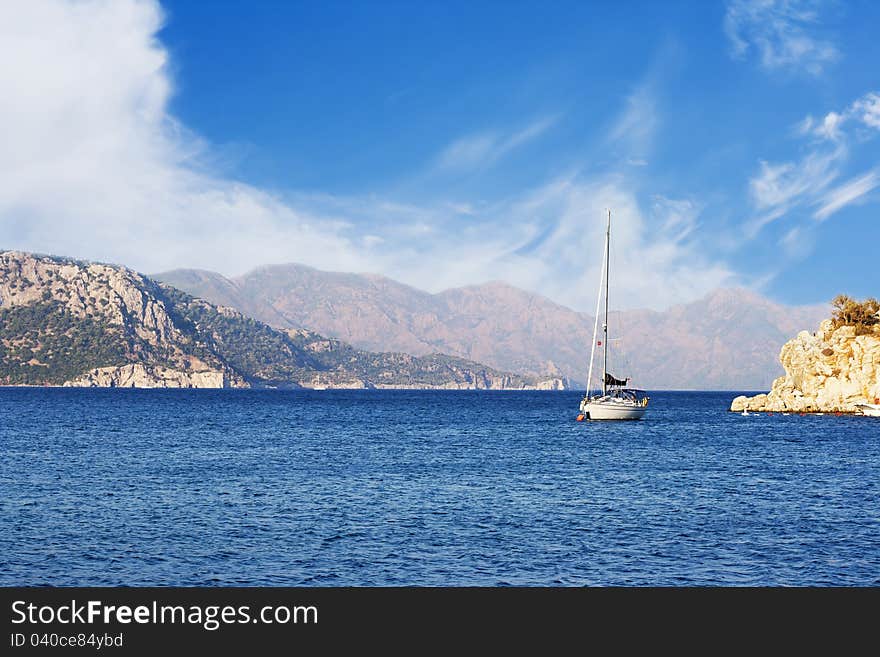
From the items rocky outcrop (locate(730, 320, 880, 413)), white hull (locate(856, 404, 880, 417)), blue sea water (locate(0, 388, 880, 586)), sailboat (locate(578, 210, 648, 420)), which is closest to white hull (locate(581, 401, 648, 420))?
sailboat (locate(578, 210, 648, 420))

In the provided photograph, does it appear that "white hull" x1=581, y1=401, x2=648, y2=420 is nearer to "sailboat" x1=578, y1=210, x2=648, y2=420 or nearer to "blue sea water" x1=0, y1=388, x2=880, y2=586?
"sailboat" x1=578, y1=210, x2=648, y2=420

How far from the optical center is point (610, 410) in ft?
374

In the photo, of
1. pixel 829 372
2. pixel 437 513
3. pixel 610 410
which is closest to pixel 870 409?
pixel 829 372

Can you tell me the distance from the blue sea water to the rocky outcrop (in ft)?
188

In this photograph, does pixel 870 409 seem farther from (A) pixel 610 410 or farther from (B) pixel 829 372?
(A) pixel 610 410

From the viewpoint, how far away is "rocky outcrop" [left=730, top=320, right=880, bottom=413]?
131500 millimetres

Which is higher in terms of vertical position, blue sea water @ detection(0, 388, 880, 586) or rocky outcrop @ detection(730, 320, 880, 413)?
rocky outcrop @ detection(730, 320, 880, 413)

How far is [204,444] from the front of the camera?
82.2 m

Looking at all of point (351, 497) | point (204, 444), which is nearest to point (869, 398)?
point (204, 444)

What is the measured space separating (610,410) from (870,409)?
4573cm

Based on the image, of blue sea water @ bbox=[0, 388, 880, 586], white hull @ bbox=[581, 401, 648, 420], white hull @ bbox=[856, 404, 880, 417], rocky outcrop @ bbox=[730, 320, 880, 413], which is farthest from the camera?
rocky outcrop @ bbox=[730, 320, 880, 413]

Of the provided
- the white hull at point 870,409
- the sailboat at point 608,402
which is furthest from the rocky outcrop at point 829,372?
the sailboat at point 608,402
